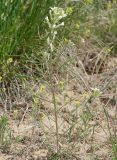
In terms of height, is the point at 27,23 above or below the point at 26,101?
above

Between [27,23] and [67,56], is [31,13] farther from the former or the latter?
[67,56]

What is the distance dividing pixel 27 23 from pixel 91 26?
93cm

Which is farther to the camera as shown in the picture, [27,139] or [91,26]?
[91,26]

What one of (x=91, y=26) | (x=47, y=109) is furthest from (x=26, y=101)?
(x=91, y=26)

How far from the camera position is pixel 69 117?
315 centimetres

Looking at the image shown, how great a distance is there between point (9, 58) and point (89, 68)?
864 millimetres

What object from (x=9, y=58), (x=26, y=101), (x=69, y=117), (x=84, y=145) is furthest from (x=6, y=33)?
(x=84, y=145)

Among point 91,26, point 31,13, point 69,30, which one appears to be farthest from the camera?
point 91,26

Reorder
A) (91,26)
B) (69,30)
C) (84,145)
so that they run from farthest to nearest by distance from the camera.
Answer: (91,26) < (69,30) < (84,145)

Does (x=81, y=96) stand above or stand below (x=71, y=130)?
above

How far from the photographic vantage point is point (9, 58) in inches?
128

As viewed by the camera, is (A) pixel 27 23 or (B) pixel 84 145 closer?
(B) pixel 84 145

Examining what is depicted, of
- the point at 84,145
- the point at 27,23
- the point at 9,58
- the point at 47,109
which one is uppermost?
the point at 27,23

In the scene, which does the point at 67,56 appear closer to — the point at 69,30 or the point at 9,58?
the point at 69,30
